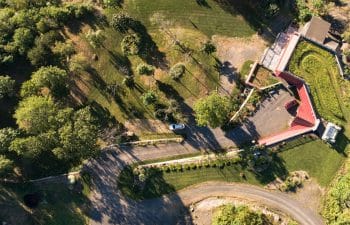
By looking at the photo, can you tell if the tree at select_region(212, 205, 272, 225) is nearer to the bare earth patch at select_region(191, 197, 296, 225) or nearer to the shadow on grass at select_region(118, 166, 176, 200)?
the bare earth patch at select_region(191, 197, 296, 225)

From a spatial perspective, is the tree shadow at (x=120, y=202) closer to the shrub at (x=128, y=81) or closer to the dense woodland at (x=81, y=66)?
the dense woodland at (x=81, y=66)

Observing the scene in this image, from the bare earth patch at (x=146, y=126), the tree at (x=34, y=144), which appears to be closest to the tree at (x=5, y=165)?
the tree at (x=34, y=144)

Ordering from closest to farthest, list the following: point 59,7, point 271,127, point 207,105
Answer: point 207,105
point 271,127
point 59,7

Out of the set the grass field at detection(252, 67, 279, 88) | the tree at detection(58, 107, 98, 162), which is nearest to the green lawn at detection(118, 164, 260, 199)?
the tree at detection(58, 107, 98, 162)

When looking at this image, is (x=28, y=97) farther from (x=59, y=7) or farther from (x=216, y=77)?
(x=216, y=77)

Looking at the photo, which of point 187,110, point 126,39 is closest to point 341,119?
point 187,110

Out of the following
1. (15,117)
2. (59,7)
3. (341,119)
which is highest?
(341,119)

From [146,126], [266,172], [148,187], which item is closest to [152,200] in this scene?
[148,187]
